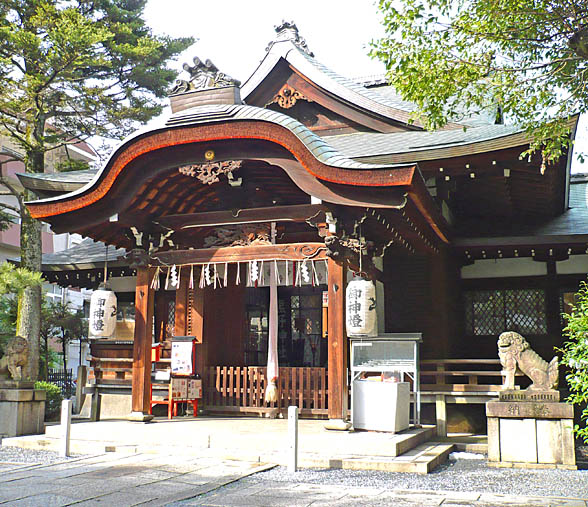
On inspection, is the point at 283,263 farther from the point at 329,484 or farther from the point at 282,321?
the point at 329,484

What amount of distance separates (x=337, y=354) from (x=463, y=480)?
2.37m

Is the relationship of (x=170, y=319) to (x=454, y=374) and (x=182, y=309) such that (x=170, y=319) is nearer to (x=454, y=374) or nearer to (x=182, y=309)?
(x=182, y=309)

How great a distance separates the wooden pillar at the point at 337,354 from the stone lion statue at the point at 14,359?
4.95 m

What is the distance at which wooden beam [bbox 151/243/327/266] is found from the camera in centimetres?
912

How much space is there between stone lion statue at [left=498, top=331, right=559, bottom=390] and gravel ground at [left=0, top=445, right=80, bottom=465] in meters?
5.57

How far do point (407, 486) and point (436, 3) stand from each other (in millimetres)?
5980

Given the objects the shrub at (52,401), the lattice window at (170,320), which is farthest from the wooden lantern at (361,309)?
the shrub at (52,401)

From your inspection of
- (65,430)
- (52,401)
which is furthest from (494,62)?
(52,401)

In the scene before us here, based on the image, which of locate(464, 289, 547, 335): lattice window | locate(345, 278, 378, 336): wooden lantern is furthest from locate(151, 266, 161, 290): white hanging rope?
locate(464, 289, 547, 335): lattice window

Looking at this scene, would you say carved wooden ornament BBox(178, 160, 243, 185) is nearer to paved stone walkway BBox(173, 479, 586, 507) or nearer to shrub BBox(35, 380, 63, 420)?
paved stone walkway BBox(173, 479, 586, 507)

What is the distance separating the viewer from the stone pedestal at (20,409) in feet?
31.6

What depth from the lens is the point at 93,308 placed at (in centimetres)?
1004

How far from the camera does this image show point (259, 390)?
10.9 metres

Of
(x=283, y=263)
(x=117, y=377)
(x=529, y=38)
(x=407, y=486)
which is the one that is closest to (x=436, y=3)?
(x=529, y=38)
